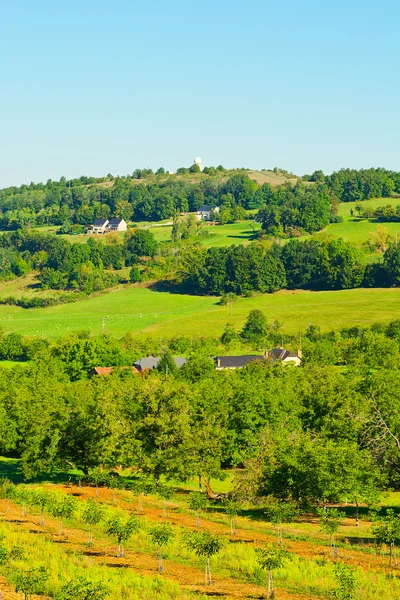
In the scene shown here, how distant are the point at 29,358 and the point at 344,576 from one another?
325ft

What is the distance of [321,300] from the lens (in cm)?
15838

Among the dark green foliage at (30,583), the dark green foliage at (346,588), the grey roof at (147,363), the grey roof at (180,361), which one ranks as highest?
the dark green foliage at (30,583)

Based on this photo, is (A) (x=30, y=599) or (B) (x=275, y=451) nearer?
(A) (x=30, y=599)

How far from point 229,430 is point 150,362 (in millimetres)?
54449

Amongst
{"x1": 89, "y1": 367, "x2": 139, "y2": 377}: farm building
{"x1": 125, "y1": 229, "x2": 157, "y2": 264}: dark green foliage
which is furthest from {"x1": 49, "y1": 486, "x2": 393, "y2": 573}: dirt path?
{"x1": 125, "y1": 229, "x2": 157, "y2": 264}: dark green foliage

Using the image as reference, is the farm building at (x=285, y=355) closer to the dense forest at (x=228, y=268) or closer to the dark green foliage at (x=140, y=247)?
the dense forest at (x=228, y=268)

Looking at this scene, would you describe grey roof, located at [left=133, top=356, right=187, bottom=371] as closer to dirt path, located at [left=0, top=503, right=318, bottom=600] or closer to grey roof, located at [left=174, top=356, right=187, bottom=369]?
grey roof, located at [left=174, top=356, right=187, bottom=369]

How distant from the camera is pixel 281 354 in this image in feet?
399

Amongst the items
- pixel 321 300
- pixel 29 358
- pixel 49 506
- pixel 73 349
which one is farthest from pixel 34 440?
pixel 321 300

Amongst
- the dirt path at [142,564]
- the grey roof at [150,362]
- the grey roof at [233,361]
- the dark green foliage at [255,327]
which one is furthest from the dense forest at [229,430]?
the dark green foliage at [255,327]

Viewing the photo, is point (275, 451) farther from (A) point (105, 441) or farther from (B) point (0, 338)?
(B) point (0, 338)

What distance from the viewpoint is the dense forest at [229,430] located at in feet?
171

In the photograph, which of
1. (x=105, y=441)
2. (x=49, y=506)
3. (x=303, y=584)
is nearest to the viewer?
(x=303, y=584)

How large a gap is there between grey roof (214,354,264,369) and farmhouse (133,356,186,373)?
5.19 m
